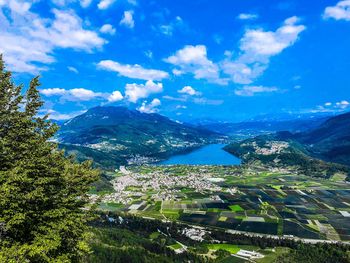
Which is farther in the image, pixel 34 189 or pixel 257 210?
pixel 257 210

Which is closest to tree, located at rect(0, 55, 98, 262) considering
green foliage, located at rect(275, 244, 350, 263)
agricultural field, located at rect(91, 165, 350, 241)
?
green foliage, located at rect(275, 244, 350, 263)

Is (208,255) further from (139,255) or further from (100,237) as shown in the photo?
(100,237)

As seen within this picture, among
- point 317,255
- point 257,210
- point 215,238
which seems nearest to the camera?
point 317,255

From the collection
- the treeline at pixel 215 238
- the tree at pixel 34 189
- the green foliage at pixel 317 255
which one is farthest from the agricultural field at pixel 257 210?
the tree at pixel 34 189

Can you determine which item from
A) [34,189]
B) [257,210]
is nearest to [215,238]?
[257,210]

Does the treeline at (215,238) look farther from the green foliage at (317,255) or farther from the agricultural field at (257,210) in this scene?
the agricultural field at (257,210)

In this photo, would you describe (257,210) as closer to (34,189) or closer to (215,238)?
(215,238)

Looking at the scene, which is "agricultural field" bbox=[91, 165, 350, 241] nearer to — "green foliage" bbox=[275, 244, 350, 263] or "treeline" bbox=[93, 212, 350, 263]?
"treeline" bbox=[93, 212, 350, 263]

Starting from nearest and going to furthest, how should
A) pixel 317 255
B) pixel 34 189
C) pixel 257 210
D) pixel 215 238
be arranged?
1. pixel 34 189
2. pixel 317 255
3. pixel 215 238
4. pixel 257 210
